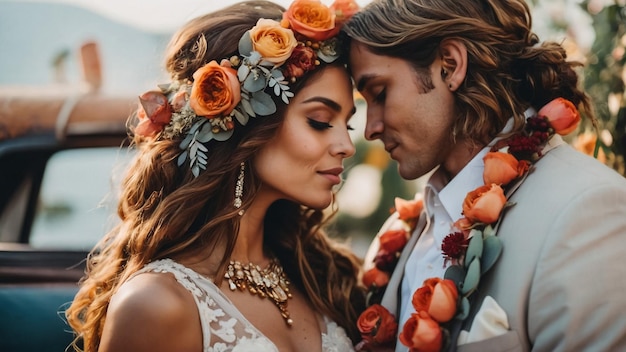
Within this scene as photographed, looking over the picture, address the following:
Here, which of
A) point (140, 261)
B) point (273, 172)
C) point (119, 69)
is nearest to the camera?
point (140, 261)

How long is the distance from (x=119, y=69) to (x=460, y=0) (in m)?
3.73

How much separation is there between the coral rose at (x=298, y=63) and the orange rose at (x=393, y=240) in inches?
37.9

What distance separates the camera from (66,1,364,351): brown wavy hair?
116 inches

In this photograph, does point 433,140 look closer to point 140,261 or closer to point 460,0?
point 460,0

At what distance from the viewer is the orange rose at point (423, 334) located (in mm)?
2566

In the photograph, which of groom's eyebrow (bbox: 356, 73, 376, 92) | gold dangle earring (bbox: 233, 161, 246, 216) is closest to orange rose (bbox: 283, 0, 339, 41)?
groom's eyebrow (bbox: 356, 73, 376, 92)

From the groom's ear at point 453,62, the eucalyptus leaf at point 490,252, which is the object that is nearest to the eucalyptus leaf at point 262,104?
the groom's ear at point 453,62

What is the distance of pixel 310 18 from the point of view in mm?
3104

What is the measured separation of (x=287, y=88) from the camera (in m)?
2.97

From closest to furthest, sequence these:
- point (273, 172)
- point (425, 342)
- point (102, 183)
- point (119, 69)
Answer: point (425, 342) < point (273, 172) < point (102, 183) < point (119, 69)

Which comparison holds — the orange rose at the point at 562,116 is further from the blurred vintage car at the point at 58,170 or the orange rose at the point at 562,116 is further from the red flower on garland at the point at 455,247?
the blurred vintage car at the point at 58,170

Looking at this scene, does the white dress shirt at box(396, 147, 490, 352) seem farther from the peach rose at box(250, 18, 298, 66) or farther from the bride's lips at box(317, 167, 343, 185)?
the peach rose at box(250, 18, 298, 66)

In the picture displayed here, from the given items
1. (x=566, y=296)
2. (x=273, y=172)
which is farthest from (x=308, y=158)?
(x=566, y=296)

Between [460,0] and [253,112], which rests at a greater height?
[460,0]
